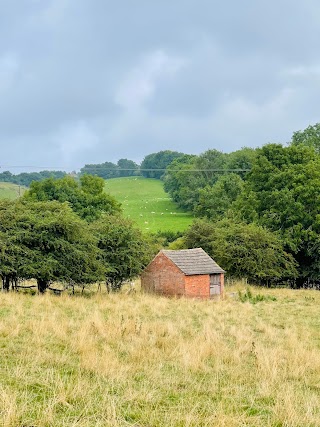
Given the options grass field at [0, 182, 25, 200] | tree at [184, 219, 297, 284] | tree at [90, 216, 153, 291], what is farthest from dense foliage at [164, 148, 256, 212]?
tree at [90, 216, 153, 291]

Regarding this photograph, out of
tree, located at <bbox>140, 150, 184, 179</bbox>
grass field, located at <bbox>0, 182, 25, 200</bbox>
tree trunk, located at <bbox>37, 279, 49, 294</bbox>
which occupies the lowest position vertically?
tree trunk, located at <bbox>37, 279, 49, 294</bbox>

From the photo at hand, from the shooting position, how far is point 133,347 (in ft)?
37.0

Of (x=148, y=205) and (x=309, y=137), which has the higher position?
(x=309, y=137)

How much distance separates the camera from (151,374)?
895cm

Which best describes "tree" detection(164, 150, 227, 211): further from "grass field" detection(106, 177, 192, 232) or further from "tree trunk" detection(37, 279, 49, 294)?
"tree trunk" detection(37, 279, 49, 294)

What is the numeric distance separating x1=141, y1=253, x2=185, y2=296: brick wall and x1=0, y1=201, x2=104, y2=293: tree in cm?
506

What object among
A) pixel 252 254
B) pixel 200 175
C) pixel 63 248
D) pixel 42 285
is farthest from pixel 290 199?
pixel 200 175

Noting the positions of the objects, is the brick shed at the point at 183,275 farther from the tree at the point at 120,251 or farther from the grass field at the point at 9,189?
the grass field at the point at 9,189

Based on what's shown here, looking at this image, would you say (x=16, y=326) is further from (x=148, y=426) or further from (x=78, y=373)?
(x=148, y=426)

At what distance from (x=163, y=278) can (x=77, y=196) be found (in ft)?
94.0

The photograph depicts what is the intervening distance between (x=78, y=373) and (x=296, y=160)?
40.5 meters

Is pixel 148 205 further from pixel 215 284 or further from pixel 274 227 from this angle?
pixel 215 284

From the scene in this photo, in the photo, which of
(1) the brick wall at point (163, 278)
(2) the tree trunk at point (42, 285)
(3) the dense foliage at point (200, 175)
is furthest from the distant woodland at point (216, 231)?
(3) the dense foliage at point (200, 175)

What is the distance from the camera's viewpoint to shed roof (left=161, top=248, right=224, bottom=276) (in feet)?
110
